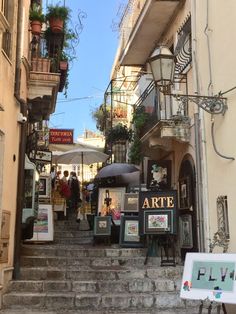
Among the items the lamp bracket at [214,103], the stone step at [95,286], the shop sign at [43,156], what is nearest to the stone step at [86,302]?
the stone step at [95,286]

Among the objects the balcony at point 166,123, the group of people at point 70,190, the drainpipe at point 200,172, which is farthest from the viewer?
the group of people at point 70,190

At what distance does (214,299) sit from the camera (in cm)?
656

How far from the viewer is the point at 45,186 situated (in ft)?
49.0

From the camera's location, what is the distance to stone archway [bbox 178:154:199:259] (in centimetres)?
Result: 1133

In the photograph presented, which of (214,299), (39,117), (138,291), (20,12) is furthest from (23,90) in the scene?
(214,299)

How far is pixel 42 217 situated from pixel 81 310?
4650 millimetres

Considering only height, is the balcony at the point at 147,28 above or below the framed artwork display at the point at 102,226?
above

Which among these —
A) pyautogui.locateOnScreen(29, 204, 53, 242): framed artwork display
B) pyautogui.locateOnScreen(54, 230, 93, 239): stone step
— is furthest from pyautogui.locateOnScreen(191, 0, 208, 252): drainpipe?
pyautogui.locateOnScreen(54, 230, 93, 239): stone step

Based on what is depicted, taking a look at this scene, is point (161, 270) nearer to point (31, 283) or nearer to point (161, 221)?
point (161, 221)

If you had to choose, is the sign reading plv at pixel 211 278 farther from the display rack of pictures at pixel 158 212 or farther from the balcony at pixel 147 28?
the balcony at pixel 147 28

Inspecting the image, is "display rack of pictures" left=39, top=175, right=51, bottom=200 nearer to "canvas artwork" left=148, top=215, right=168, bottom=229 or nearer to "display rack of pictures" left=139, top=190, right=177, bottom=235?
"display rack of pictures" left=139, top=190, right=177, bottom=235

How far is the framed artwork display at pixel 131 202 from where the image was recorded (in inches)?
519

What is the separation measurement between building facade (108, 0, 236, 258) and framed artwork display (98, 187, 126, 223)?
1156mm

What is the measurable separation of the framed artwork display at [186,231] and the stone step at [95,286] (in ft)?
7.30
